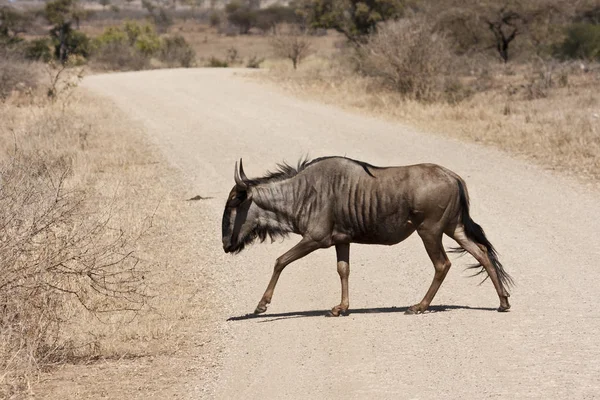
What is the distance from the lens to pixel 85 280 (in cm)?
946

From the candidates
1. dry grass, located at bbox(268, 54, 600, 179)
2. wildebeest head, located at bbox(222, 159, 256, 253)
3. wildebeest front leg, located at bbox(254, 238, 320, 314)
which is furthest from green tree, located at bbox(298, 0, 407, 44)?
wildebeest front leg, located at bbox(254, 238, 320, 314)

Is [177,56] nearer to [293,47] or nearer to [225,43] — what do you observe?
[293,47]

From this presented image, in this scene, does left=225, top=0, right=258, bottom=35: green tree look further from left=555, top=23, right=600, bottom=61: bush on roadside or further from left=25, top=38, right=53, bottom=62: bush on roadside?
left=555, top=23, right=600, bottom=61: bush on roadside

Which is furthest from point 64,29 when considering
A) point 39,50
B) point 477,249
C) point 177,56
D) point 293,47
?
point 477,249

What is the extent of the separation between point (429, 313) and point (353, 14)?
30.2m

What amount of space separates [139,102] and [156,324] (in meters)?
20.5

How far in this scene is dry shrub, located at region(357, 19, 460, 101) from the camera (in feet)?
80.2

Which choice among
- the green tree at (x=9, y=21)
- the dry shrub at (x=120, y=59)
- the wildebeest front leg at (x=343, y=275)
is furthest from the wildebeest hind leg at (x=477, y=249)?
the dry shrub at (x=120, y=59)

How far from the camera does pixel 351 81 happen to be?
2917cm

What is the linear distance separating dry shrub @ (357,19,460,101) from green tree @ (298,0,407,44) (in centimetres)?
1023

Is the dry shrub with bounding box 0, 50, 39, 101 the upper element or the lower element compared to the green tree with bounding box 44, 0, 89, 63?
upper

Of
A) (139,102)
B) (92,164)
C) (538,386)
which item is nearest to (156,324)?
(538,386)

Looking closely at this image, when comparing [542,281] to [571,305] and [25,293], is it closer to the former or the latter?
[571,305]

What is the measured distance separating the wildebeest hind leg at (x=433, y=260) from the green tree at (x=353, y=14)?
27.8 meters
